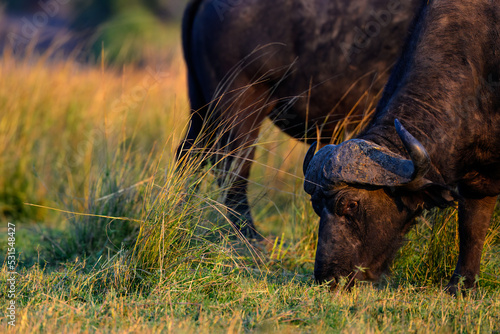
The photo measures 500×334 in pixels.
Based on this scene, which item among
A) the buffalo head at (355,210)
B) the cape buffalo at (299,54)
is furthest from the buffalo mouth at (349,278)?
the cape buffalo at (299,54)

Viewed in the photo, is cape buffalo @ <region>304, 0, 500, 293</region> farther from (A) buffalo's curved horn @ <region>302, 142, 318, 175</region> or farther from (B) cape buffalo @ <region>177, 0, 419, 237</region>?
(B) cape buffalo @ <region>177, 0, 419, 237</region>

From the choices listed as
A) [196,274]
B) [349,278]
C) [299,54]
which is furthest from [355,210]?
[299,54]

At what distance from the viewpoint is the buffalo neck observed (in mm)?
4363

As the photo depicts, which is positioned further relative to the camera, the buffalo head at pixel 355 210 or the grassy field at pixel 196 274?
the buffalo head at pixel 355 210

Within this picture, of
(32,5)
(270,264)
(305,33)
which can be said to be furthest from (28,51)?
(32,5)

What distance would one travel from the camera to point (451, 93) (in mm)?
4406

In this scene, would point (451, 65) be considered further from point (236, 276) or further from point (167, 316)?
point (167, 316)

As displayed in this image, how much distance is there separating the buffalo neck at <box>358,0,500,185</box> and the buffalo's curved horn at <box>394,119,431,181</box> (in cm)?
35

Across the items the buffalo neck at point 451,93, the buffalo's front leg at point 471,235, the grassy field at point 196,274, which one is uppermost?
the buffalo neck at point 451,93

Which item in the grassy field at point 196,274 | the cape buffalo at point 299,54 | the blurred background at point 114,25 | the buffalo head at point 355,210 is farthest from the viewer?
the blurred background at point 114,25

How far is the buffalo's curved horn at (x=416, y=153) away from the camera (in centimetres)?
387

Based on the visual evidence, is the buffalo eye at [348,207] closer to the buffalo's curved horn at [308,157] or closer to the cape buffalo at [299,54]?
the buffalo's curved horn at [308,157]

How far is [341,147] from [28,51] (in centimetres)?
633

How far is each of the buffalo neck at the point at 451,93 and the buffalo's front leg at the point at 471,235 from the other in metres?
0.37
